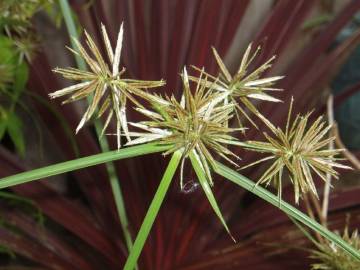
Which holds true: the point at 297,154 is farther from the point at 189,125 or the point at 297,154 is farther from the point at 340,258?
the point at 340,258

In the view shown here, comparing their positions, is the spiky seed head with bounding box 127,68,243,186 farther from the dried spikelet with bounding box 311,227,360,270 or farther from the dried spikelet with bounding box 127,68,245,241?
the dried spikelet with bounding box 311,227,360,270

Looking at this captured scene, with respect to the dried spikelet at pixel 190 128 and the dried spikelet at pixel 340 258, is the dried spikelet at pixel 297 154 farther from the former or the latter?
the dried spikelet at pixel 340 258

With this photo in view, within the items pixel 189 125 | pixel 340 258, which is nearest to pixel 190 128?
pixel 189 125

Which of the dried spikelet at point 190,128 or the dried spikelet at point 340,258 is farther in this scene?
the dried spikelet at point 340,258

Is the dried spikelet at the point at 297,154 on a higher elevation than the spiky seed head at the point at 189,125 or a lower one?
lower

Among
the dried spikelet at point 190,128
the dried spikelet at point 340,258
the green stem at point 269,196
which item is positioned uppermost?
the dried spikelet at point 190,128

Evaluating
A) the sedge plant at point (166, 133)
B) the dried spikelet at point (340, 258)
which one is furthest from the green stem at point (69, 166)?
the dried spikelet at point (340, 258)

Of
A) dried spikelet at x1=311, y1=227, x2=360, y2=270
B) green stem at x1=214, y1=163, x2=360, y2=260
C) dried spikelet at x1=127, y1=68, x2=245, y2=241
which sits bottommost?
dried spikelet at x1=311, y1=227, x2=360, y2=270

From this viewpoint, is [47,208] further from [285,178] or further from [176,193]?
[285,178]

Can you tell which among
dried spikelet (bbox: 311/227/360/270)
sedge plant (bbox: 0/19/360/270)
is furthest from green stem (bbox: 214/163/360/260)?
dried spikelet (bbox: 311/227/360/270)

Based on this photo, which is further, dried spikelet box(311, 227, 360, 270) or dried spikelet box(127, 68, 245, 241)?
dried spikelet box(311, 227, 360, 270)

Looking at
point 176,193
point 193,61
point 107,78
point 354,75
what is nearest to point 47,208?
point 176,193
